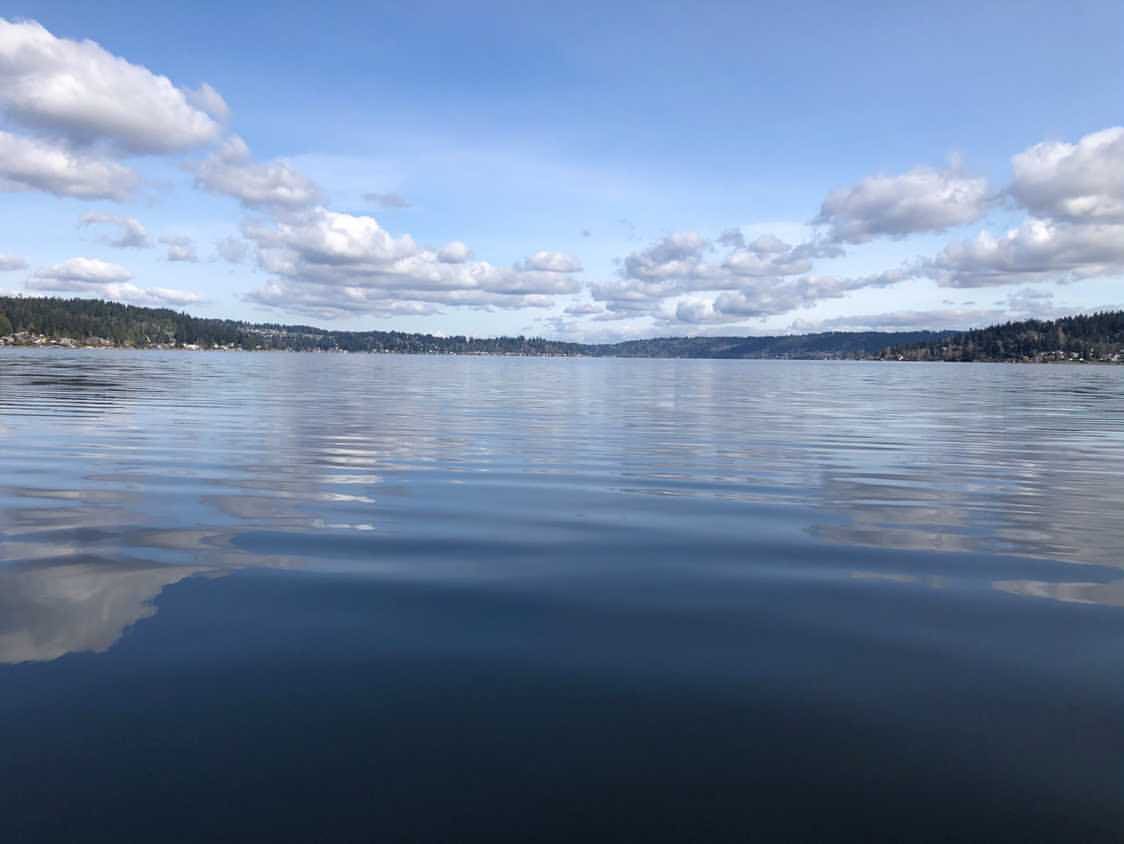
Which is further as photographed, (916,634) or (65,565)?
(65,565)

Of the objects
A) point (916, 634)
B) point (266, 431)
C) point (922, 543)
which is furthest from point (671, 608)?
point (266, 431)

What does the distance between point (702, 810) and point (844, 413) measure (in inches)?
1653

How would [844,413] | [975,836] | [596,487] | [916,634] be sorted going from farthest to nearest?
[844,413] → [596,487] → [916,634] → [975,836]

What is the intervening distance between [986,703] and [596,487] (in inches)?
477

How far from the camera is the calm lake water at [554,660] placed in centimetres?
546

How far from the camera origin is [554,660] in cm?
791

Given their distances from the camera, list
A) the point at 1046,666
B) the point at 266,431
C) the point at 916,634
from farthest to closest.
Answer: the point at 266,431, the point at 916,634, the point at 1046,666

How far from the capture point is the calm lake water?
17.9 feet

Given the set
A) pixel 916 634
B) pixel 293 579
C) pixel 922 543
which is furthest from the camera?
pixel 922 543

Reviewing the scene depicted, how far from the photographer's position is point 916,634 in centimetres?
883

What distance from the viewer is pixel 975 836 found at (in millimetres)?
5195

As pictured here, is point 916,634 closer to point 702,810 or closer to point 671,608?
point 671,608

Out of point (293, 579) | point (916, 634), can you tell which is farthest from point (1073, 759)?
point (293, 579)

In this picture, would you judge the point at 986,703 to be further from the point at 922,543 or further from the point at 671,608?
the point at 922,543
